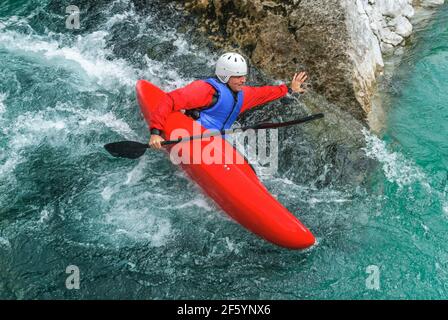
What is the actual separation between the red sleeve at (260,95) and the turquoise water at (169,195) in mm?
510

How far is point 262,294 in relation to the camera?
4.63 m

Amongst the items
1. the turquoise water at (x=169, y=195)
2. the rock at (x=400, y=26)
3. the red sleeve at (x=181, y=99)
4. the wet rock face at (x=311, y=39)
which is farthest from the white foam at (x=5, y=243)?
the rock at (x=400, y=26)

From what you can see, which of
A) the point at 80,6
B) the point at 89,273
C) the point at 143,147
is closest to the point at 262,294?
the point at 89,273

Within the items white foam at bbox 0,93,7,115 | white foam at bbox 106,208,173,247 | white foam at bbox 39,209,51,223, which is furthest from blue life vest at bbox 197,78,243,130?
white foam at bbox 0,93,7,115

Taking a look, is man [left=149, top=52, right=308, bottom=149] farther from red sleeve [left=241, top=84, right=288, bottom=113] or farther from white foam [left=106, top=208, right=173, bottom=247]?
white foam [left=106, top=208, right=173, bottom=247]

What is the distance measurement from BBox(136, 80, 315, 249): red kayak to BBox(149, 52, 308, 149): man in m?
0.20

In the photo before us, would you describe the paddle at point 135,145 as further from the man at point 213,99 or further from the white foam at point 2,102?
the white foam at point 2,102

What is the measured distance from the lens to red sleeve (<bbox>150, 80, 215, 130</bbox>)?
5.25 m

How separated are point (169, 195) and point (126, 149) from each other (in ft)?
2.24

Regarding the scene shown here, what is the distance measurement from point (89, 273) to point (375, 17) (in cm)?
539

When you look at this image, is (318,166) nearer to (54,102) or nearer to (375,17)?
(375,17)

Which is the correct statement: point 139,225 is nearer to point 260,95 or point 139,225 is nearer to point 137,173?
point 137,173

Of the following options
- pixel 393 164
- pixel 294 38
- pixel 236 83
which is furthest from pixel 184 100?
pixel 393 164

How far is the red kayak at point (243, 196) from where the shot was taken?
4.74 meters
